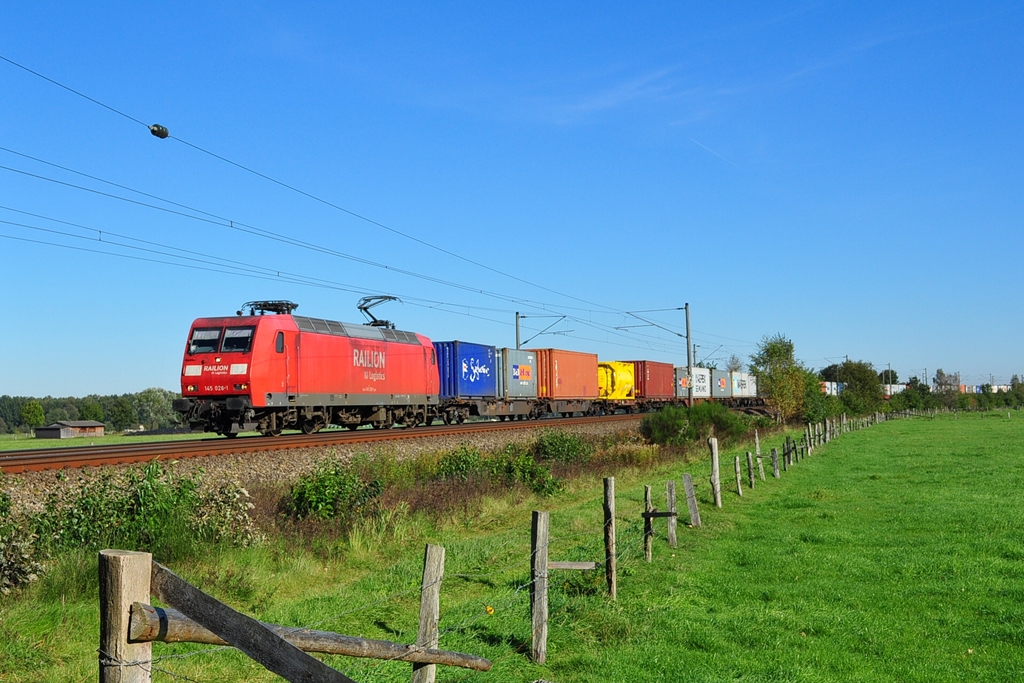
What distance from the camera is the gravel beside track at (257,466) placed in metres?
11.7

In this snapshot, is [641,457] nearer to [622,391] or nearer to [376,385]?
[376,385]

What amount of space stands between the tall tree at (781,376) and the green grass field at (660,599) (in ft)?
131

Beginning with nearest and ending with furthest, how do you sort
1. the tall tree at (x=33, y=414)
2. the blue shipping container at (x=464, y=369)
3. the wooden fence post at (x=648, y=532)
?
the wooden fence post at (x=648, y=532)
the blue shipping container at (x=464, y=369)
the tall tree at (x=33, y=414)

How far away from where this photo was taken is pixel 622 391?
55438 millimetres

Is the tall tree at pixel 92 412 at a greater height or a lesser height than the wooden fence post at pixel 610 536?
greater

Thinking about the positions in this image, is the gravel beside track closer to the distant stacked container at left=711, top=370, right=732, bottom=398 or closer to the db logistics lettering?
the db logistics lettering

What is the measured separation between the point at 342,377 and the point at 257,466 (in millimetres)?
11238

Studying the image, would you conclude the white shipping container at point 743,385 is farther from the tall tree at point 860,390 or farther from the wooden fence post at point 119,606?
the wooden fence post at point 119,606

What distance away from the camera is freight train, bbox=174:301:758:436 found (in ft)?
77.3

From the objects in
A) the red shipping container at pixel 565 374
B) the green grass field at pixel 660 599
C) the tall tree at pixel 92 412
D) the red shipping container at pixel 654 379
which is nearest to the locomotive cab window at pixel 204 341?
the green grass field at pixel 660 599

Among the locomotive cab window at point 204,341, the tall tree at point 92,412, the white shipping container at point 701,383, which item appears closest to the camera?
the locomotive cab window at point 204,341

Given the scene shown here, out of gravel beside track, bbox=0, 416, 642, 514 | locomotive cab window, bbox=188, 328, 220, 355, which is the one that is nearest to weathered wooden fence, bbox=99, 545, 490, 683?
gravel beside track, bbox=0, 416, 642, 514

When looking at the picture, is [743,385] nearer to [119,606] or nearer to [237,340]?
[237,340]

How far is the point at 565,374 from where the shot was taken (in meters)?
48.0
